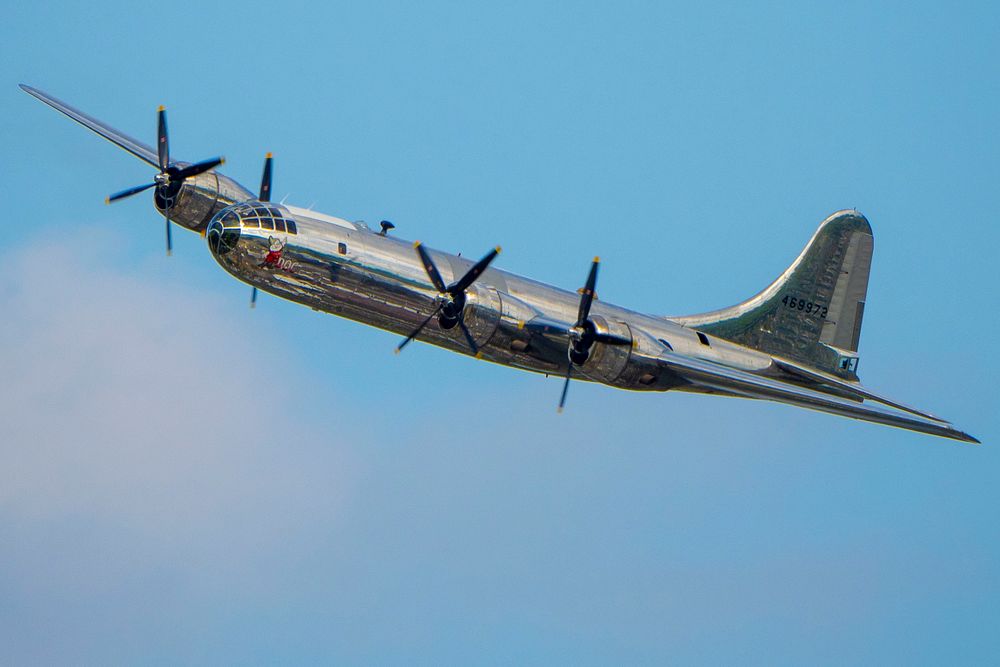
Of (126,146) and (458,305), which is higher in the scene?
(126,146)

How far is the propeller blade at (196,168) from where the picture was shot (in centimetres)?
4678

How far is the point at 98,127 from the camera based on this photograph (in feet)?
174

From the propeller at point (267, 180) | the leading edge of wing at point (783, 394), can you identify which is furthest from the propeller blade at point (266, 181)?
the leading edge of wing at point (783, 394)

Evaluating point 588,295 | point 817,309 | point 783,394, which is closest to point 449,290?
point 588,295

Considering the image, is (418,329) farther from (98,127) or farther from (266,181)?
(98,127)

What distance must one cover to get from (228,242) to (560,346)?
11.0 metres

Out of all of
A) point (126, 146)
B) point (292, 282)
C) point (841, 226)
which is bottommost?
point (292, 282)

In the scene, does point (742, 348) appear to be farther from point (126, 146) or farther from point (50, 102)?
point (50, 102)

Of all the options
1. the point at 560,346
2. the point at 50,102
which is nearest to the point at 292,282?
the point at 560,346

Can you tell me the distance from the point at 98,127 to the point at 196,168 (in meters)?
7.64

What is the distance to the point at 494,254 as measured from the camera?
41281 mm

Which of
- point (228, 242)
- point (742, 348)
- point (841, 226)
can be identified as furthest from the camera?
point (841, 226)

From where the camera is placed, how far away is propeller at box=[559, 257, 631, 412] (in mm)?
42531

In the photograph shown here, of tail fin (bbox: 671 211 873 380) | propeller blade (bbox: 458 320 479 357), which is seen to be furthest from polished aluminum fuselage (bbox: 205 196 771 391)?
tail fin (bbox: 671 211 873 380)
